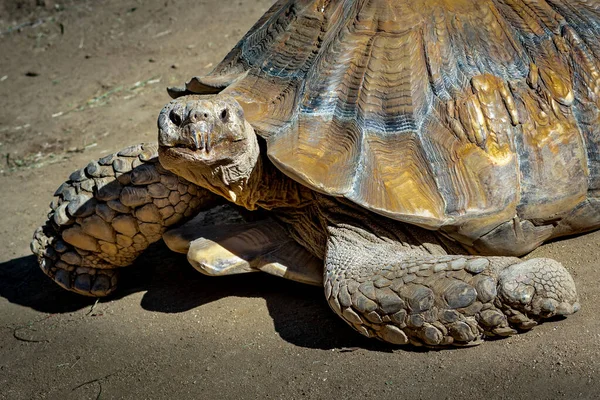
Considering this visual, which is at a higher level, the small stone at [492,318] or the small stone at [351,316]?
the small stone at [492,318]

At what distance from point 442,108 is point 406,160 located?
0.30m

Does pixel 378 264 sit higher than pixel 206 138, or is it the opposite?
pixel 206 138

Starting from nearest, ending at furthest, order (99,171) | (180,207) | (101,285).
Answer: (180,207) → (99,171) → (101,285)

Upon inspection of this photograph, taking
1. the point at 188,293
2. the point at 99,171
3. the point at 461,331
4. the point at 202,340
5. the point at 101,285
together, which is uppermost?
the point at 461,331

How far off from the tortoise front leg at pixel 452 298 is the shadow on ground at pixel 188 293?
197 millimetres

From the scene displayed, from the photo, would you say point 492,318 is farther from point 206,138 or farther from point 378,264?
point 206,138

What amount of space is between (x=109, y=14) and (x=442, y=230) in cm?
674

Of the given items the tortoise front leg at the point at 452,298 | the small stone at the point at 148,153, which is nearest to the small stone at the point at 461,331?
the tortoise front leg at the point at 452,298

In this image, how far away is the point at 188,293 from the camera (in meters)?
→ 4.01

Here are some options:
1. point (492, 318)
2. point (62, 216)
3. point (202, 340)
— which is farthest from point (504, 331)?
point (62, 216)

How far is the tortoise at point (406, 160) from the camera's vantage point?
3057mm

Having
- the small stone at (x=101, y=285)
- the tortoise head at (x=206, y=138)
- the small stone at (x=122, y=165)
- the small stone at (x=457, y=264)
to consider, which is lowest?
the small stone at (x=101, y=285)

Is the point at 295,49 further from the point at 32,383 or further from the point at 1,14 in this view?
the point at 1,14

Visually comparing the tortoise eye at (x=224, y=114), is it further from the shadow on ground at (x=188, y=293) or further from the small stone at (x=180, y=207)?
the shadow on ground at (x=188, y=293)
